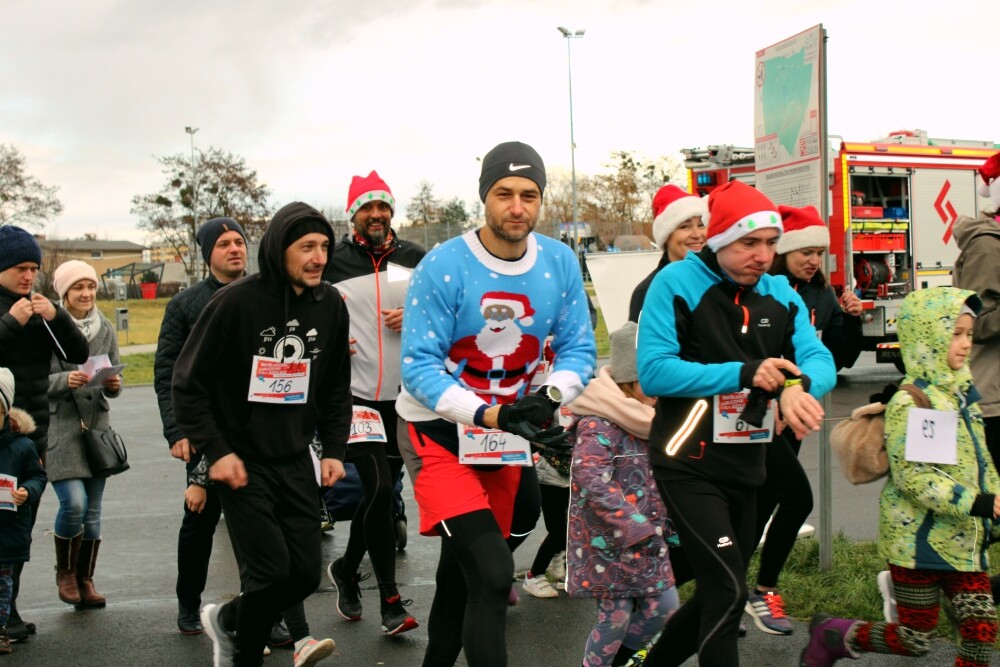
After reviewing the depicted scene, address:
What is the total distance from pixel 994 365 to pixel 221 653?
Result: 3.81m

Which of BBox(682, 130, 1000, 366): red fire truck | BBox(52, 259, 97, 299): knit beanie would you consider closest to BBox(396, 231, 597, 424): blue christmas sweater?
BBox(52, 259, 97, 299): knit beanie

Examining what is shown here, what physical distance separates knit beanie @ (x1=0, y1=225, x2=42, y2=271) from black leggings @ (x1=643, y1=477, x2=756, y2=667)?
3.63 m

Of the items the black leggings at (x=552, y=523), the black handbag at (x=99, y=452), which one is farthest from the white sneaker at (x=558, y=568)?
the black handbag at (x=99, y=452)

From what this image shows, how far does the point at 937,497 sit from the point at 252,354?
8.79ft

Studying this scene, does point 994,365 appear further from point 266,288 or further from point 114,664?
point 114,664

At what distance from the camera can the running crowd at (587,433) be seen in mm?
4023

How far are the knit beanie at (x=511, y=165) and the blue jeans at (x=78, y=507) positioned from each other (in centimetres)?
329

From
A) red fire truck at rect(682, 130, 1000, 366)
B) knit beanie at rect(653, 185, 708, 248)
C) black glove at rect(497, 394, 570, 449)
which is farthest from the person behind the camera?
red fire truck at rect(682, 130, 1000, 366)

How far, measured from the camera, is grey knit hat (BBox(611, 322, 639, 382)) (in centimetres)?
494

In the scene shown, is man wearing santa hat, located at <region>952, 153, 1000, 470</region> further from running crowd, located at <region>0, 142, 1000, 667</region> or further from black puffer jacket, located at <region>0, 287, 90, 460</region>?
black puffer jacket, located at <region>0, 287, 90, 460</region>

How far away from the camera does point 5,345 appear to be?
19.1 ft

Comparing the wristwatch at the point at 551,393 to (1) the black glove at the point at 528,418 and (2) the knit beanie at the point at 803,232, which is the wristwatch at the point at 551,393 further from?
(2) the knit beanie at the point at 803,232

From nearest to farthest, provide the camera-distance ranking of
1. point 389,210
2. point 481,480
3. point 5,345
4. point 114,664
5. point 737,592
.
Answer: point 737,592
point 481,480
point 114,664
point 5,345
point 389,210

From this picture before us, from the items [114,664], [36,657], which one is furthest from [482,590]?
[36,657]
